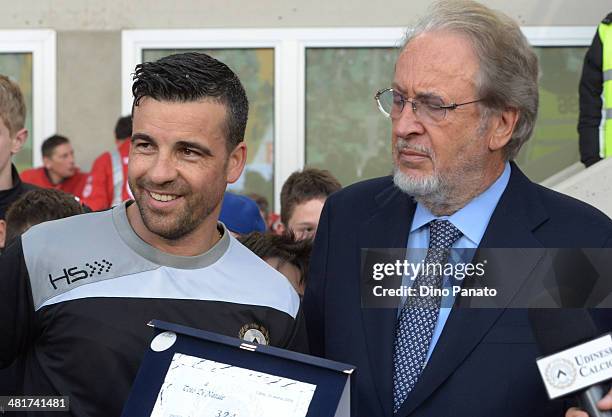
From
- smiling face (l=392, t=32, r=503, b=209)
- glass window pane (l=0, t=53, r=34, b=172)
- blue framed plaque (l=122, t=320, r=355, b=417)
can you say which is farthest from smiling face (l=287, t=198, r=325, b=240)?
glass window pane (l=0, t=53, r=34, b=172)

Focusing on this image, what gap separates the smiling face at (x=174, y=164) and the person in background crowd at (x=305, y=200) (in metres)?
2.42

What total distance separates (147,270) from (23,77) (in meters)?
7.38

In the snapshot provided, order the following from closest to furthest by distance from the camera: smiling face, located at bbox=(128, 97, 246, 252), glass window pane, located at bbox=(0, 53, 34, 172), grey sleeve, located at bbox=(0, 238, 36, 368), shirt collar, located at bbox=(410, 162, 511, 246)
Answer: grey sleeve, located at bbox=(0, 238, 36, 368), smiling face, located at bbox=(128, 97, 246, 252), shirt collar, located at bbox=(410, 162, 511, 246), glass window pane, located at bbox=(0, 53, 34, 172)

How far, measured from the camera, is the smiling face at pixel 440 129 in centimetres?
290

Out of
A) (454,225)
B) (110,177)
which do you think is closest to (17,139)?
(454,225)

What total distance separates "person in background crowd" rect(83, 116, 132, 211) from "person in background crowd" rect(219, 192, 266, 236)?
301 cm

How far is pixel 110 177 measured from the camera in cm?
850

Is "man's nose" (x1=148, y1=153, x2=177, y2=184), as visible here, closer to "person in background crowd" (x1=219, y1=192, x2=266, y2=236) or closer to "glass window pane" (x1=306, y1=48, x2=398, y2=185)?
"person in background crowd" (x1=219, y1=192, x2=266, y2=236)

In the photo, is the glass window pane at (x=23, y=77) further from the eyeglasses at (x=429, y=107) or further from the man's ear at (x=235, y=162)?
the eyeglasses at (x=429, y=107)

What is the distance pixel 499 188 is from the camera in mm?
3027

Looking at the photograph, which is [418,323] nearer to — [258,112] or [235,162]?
[235,162]

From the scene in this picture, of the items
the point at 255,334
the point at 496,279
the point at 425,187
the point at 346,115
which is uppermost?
the point at 346,115

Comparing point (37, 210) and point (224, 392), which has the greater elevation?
point (37, 210)

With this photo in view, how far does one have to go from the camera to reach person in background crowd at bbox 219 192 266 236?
5195 millimetres
